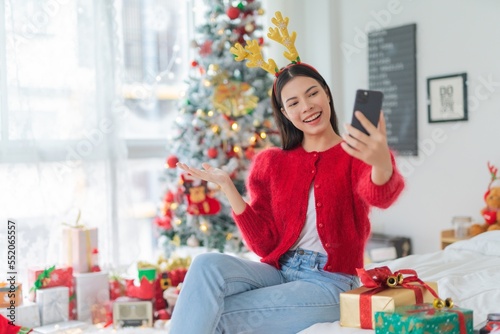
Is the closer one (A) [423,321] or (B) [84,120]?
(A) [423,321]

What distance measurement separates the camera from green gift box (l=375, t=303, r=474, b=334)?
56.1 inches

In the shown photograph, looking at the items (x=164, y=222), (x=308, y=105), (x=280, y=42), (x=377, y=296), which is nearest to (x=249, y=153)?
(x=164, y=222)

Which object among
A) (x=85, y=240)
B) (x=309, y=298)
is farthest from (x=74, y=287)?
(x=309, y=298)

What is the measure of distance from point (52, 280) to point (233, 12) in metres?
1.93

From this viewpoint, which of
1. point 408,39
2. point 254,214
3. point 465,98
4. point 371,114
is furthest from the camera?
point 408,39

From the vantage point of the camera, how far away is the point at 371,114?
1.55m

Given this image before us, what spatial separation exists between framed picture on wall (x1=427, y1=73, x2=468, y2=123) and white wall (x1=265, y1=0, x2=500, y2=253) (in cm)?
4

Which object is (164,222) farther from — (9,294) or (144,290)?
(9,294)

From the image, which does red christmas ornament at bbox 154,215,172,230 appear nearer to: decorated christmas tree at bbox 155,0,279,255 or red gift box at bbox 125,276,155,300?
decorated christmas tree at bbox 155,0,279,255

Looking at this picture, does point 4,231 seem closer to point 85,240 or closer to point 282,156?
point 85,240

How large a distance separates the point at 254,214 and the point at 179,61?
2829 millimetres

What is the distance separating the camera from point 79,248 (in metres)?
3.51

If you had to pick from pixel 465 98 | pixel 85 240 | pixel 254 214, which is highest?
pixel 465 98

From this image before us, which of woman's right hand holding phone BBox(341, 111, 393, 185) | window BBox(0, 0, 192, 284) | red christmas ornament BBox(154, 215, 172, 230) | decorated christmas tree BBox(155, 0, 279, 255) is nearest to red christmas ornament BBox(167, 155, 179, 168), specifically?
decorated christmas tree BBox(155, 0, 279, 255)
